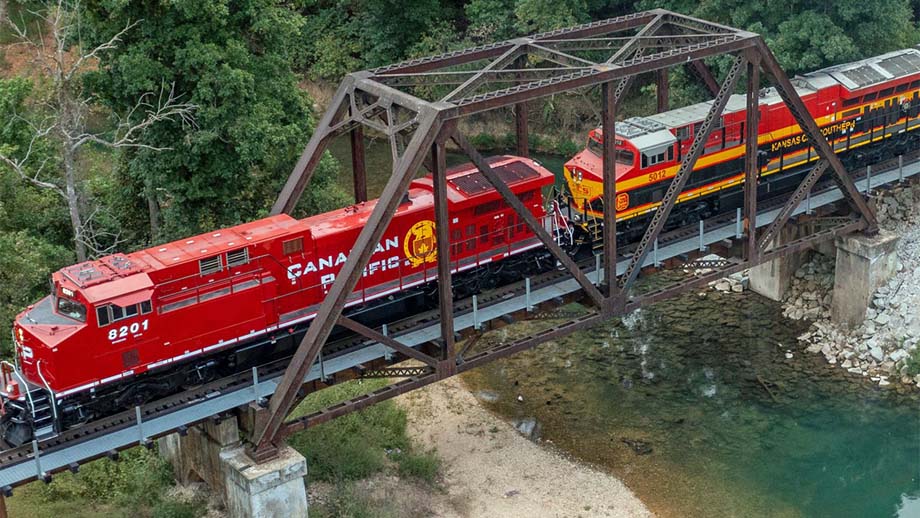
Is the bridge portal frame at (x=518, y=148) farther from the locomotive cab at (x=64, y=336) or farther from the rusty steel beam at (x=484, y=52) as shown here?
the locomotive cab at (x=64, y=336)

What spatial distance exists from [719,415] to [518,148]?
10.3 meters

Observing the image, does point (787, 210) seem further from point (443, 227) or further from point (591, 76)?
point (443, 227)

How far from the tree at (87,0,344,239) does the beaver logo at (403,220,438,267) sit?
24.6ft

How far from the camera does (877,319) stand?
36.9m

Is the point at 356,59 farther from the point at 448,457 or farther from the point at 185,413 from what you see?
the point at 185,413

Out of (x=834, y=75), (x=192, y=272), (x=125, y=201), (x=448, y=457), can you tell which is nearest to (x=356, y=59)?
(x=125, y=201)

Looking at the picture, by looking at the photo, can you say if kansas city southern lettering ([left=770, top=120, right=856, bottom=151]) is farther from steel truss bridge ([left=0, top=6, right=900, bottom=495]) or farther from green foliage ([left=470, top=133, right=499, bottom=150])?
green foliage ([left=470, top=133, right=499, bottom=150])

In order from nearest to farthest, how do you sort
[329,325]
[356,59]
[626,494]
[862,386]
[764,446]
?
[329,325] → [626,494] → [764,446] → [862,386] → [356,59]

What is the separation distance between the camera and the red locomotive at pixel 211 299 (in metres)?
23.6

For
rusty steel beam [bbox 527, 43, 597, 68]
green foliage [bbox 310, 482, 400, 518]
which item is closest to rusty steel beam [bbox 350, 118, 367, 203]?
rusty steel beam [bbox 527, 43, 597, 68]

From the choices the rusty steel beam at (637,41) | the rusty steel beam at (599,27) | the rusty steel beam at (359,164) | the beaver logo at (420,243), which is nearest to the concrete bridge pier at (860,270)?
the rusty steel beam at (637,41)

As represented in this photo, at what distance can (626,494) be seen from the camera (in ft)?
98.7

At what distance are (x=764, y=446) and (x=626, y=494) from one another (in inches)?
202

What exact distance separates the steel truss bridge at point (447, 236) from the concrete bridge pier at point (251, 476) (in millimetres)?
432
